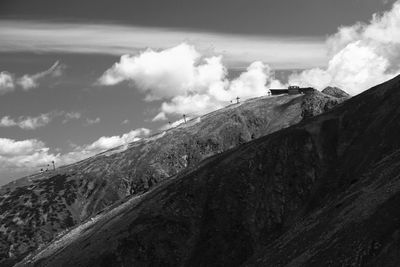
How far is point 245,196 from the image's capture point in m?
125

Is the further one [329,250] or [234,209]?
[234,209]

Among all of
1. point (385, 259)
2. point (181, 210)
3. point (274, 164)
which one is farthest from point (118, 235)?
point (385, 259)

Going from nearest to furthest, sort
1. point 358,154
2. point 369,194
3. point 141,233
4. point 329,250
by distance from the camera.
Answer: point 329,250 → point 369,194 → point 358,154 → point 141,233

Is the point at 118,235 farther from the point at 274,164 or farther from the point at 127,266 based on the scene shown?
the point at 274,164

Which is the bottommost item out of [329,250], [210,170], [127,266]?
[127,266]

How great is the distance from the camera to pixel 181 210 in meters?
127

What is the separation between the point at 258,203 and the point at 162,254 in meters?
26.4

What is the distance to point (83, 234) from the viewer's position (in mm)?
140500

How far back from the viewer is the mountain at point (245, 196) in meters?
115

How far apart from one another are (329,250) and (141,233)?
72.9m

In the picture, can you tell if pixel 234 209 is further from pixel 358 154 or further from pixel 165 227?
pixel 358 154

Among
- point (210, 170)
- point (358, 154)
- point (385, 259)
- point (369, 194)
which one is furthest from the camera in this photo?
point (210, 170)

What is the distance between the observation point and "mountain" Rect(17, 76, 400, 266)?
115 m

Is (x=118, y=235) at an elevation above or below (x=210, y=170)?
below
